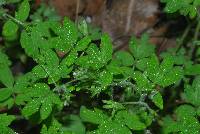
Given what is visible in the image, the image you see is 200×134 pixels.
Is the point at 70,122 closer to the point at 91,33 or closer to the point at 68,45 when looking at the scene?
the point at 91,33

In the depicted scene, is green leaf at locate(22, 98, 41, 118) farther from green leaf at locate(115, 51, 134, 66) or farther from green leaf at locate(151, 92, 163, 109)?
green leaf at locate(115, 51, 134, 66)

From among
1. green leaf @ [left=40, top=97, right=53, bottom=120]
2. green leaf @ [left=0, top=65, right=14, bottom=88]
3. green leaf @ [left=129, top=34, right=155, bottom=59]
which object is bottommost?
green leaf @ [left=40, top=97, right=53, bottom=120]

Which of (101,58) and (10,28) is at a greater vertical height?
(10,28)

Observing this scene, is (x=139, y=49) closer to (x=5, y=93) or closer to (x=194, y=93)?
(x=194, y=93)

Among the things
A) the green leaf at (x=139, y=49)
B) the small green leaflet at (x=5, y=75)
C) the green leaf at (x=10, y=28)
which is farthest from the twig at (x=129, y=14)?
the green leaf at (x=10, y=28)

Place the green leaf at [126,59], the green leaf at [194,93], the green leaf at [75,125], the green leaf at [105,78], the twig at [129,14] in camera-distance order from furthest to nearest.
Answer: the twig at [129,14] < the green leaf at [75,125] < the green leaf at [126,59] < the green leaf at [194,93] < the green leaf at [105,78]

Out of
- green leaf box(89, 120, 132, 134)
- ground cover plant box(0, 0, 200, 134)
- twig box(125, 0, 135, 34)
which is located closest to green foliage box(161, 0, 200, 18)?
ground cover plant box(0, 0, 200, 134)

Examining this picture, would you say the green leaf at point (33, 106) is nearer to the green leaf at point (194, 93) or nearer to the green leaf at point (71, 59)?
the green leaf at point (71, 59)

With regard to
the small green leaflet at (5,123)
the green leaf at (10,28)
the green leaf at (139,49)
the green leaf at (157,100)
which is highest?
the green leaf at (10,28)


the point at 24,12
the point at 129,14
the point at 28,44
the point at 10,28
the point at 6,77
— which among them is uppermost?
the point at 129,14

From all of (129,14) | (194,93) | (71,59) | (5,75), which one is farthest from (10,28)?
(129,14)

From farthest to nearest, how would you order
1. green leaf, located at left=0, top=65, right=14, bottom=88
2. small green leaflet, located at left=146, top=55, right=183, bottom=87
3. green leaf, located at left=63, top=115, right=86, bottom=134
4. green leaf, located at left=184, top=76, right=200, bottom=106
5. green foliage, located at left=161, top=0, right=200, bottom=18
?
green leaf, located at left=63, top=115, right=86, bottom=134, green leaf, located at left=0, top=65, right=14, bottom=88, green leaf, located at left=184, top=76, right=200, bottom=106, green foliage, located at left=161, top=0, right=200, bottom=18, small green leaflet, located at left=146, top=55, right=183, bottom=87
